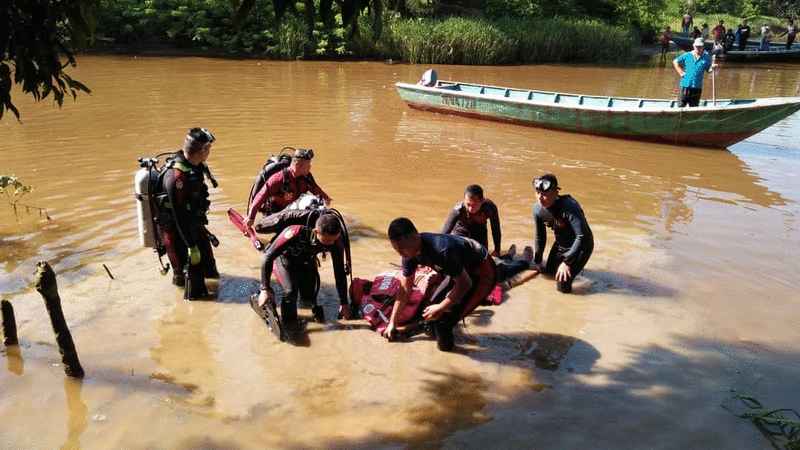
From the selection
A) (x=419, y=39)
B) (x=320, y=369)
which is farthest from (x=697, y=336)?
(x=419, y=39)

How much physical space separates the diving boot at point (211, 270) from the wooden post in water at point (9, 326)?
68.9 inches

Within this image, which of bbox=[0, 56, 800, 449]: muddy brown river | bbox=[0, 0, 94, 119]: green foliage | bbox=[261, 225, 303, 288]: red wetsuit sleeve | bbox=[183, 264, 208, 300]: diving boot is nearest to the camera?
bbox=[0, 0, 94, 119]: green foliage

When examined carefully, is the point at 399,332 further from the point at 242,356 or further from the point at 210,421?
the point at 210,421

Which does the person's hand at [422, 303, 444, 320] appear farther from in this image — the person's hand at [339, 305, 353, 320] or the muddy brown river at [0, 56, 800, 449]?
the person's hand at [339, 305, 353, 320]

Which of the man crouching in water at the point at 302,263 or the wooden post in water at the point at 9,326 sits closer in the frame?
the wooden post in water at the point at 9,326

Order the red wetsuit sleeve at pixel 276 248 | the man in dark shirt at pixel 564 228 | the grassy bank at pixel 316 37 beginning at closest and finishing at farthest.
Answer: the red wetsuit sleeve at pixel 276 248 → the man in dark shirt at pixel 564 228 → the grassy bank at pixel 316 37

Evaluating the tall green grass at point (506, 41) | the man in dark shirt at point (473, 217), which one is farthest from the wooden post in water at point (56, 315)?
the tall green grass at point (506, 41)

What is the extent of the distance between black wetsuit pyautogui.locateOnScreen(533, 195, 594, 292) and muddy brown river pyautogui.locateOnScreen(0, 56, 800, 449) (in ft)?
1.17

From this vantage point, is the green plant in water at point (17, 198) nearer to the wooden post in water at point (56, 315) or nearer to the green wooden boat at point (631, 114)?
the wooden post in water at point (56, 315)

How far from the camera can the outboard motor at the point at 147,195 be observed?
18.6 ft

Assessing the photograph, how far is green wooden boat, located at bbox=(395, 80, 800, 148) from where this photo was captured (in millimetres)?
11594

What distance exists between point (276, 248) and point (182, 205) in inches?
39.7

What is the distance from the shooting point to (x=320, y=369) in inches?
194

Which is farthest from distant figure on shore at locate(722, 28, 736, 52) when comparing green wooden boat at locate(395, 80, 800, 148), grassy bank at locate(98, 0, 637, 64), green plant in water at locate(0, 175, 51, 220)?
green plant in water at locate(0, 175, 51, 220)
